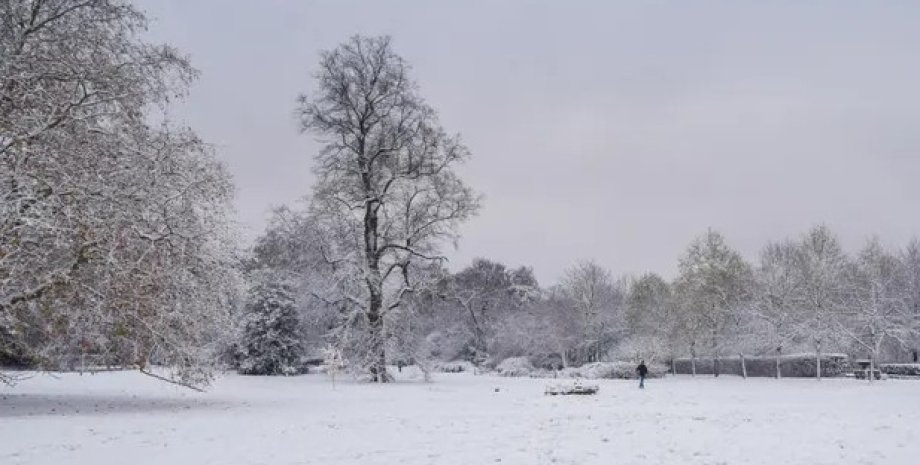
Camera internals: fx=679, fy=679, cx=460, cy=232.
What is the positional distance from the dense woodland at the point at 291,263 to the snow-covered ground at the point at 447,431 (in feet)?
6.65

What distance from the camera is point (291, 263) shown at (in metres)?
33.2

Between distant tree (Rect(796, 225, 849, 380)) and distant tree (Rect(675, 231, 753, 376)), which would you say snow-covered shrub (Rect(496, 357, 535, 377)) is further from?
distant tree (Rect(796, 225, 849, 380))

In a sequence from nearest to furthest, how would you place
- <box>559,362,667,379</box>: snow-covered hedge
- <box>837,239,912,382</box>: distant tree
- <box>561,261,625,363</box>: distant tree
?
<box>837,239,912,382</box>: distant tree < <box>559,362,667,379</box>: snow-covered hedge < <box>561,261,625,363</box>: distant tree

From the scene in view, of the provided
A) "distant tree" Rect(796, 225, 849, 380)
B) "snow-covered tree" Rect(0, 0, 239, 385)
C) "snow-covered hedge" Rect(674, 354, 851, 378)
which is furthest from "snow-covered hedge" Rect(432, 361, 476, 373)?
"snow-covered tree" Rect(0, 0, 239, 385)

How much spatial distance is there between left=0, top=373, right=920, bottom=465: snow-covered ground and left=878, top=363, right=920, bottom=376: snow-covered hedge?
21.2m

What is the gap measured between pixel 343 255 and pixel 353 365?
5066 millimetres

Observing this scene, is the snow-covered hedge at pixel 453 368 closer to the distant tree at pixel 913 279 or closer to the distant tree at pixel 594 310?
the distant tree at pixel 594 310

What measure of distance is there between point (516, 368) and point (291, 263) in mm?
22927

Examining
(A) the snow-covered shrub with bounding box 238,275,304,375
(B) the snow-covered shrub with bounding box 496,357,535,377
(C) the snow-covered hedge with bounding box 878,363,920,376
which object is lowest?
(B) the snow-covered shrub with bounding box 496,357,535,377

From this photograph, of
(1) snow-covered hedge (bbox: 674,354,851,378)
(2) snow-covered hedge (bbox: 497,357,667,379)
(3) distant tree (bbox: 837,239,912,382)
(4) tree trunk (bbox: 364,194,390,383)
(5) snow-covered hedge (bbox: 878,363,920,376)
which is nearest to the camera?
(4) tree trunk (bbox: 364,194,390,383)

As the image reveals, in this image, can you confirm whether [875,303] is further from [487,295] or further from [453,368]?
[487,295]

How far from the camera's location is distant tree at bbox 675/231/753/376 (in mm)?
48656

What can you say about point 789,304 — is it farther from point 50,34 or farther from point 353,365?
point 50,34

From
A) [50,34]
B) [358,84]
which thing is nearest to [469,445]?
[50,34]
